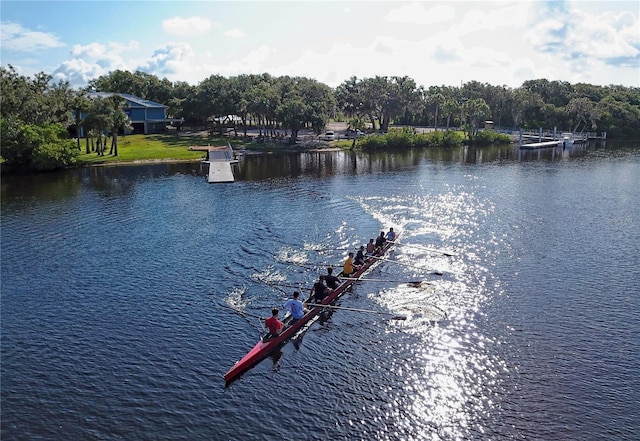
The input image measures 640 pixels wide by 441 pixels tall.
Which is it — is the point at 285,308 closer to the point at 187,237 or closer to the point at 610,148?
the point at 187,237

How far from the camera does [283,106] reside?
110875 mm

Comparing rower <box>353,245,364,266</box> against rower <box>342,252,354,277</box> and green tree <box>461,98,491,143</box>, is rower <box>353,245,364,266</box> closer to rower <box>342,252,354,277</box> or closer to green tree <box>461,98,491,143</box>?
rower <box>342,252,354,277</box>

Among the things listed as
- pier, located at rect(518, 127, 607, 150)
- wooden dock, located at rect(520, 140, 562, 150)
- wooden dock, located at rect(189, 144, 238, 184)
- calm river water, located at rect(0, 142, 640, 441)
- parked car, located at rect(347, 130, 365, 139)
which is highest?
parked car, located at rect(347, 130, 365, 139)

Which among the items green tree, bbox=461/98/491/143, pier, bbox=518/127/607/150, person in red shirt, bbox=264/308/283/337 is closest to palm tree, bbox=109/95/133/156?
person in red shirt, bbox=264/308/283/337

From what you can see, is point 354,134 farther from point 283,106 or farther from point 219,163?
point 219,163

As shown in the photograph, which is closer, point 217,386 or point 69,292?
point 217,386

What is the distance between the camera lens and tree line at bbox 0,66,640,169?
284 feet

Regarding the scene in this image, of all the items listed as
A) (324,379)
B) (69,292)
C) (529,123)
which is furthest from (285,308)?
(529,123)

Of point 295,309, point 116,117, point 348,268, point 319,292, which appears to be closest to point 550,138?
point 116,117

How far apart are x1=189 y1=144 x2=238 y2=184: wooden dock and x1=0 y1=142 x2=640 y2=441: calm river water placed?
15258 mm

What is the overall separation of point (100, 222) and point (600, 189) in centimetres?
6112

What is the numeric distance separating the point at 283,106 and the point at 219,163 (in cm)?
2548

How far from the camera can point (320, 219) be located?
54.8 m

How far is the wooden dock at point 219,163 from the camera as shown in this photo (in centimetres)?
7938
